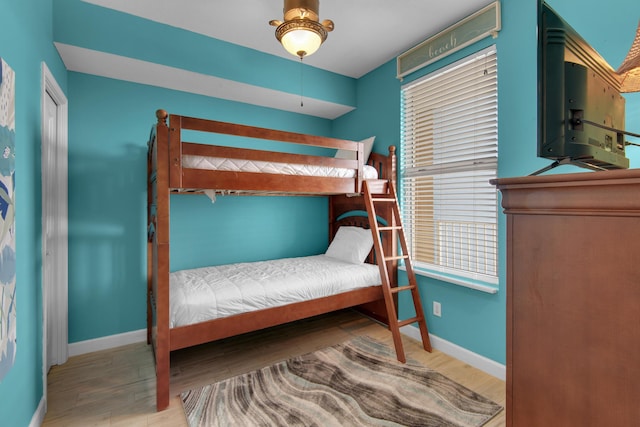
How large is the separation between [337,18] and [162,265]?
230 cm

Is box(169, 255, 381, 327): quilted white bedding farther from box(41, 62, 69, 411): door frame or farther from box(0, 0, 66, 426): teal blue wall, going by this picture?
box(41, 62, 69, 411): door frame

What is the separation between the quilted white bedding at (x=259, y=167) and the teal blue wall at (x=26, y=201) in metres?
0.80

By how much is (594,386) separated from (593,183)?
39 cm

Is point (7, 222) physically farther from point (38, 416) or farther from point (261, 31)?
point (261, 31)

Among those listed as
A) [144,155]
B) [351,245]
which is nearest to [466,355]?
[351,245]

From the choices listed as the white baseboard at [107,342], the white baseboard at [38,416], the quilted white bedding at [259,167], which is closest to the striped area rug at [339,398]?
the white baseboard at [38,416]

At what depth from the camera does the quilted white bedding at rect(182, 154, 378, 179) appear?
2.02 metres

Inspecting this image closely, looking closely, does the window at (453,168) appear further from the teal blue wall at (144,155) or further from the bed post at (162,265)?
the bed post at (162,265)

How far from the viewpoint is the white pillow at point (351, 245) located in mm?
3148

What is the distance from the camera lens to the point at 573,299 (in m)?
0.61

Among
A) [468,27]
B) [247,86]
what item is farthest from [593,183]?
[247,86]

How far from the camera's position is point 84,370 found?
2338 millimetres

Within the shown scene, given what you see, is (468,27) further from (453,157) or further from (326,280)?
(326,280)

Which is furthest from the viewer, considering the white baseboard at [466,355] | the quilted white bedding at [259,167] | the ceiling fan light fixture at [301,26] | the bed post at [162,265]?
the white baseboard at [466,355]
